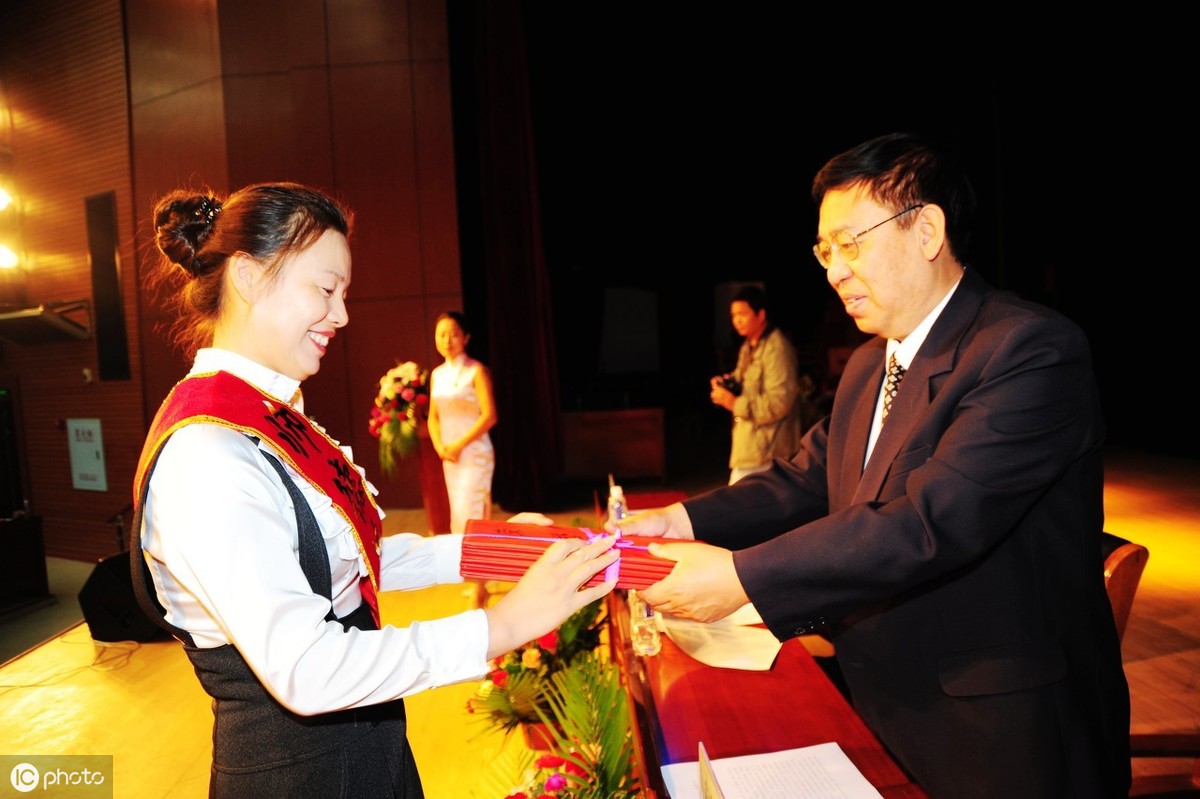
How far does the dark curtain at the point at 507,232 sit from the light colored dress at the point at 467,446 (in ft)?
9.70

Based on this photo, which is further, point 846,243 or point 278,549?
point 846,243

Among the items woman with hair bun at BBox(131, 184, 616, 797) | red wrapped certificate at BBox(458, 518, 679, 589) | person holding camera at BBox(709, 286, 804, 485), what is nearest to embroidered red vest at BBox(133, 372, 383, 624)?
woman with hair bun at BBox(131, 184, 616, 797)

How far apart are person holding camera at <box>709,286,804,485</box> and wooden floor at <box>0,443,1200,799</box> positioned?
1871 mm

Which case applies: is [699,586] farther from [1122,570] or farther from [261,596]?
[1122,570]

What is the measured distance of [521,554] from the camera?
130cm

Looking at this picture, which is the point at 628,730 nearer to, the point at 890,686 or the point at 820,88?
the point at 890,686

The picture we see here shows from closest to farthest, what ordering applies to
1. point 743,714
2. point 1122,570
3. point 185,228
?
point 185,228, point 743,714, point 1122,570

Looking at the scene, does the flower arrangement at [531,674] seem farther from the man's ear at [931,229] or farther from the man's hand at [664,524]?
the man's ear at [931,229]

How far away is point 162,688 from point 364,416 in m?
3.69

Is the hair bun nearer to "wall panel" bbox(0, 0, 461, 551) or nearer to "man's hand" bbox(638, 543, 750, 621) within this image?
"man's hand" bbox(638, 543, 750, 621)

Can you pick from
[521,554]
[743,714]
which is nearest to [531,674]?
[743,714]

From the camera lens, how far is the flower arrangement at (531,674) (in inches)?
97.8

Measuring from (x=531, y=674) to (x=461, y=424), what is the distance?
90.4 inches

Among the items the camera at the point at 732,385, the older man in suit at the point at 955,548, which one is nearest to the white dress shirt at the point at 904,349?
the older man in suit at the point at 955,548
